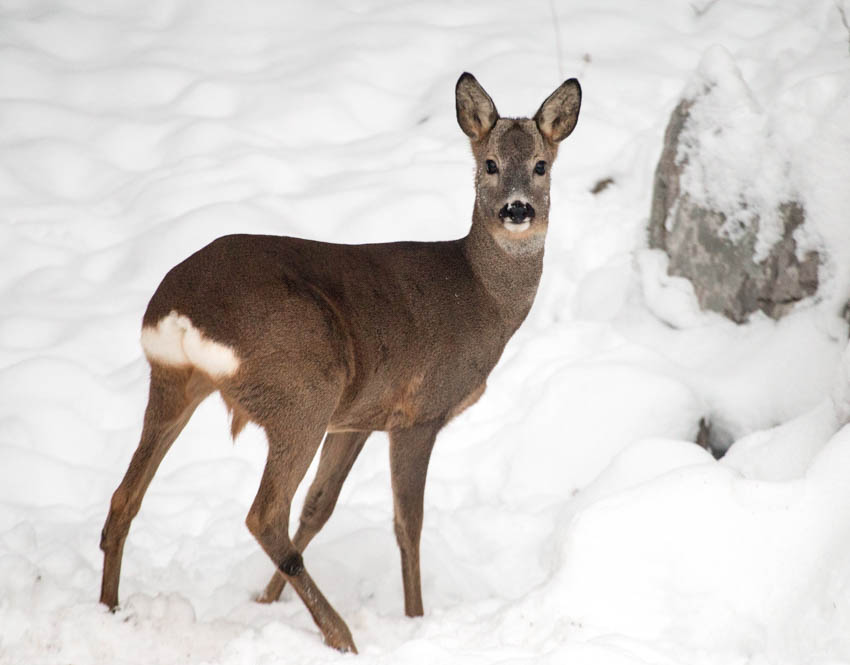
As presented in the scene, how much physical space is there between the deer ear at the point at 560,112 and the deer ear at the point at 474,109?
18cm

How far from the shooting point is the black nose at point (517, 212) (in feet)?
13.0

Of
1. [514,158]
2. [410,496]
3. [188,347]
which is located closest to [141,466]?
[188,347]

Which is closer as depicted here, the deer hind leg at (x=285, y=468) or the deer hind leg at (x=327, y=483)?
the deer hind leg at (x=285, y=468)

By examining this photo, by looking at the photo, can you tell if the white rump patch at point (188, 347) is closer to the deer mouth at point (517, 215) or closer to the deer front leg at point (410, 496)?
the deer front leg at point (410, 496)

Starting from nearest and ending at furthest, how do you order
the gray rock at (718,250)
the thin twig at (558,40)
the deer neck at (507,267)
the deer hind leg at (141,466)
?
the deer hind leg at (141,466) < the deer neck at (507,267) < the gray rock at (718,250) < the thin twig at (558,40)

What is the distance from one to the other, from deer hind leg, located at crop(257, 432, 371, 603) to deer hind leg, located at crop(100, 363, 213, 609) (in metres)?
0.66

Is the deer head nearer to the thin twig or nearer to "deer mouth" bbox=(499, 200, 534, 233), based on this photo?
"deer mouth" bbox=(499, 200, 534, 233)

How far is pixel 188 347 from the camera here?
136 inches

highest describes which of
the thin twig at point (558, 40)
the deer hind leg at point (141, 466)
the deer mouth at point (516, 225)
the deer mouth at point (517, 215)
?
the deer mouth at point (517, 215)

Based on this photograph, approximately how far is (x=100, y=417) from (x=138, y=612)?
1857mm

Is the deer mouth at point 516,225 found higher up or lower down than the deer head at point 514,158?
lower down

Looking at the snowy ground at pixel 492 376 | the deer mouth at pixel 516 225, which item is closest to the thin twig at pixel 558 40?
the snowy ground at pixel 492 376

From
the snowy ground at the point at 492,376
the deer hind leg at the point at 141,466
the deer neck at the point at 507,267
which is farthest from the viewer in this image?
the deer neck at the point at 507,267

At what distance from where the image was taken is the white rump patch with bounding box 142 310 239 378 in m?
3.42
